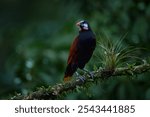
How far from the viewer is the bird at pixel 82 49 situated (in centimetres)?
598

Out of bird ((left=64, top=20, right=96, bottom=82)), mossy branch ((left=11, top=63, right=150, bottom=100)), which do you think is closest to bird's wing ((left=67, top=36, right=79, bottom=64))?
bird ((left=64, top=20, right=96, bottom=82))

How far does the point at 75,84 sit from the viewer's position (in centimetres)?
570

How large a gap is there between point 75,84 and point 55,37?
21.2 ft

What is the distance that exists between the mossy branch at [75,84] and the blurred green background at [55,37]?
18 cm

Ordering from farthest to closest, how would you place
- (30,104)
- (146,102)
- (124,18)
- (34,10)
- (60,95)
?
1. (34,10)
2. (124,18)
3. (146,102)
4. (30,104)
5. (60,95)

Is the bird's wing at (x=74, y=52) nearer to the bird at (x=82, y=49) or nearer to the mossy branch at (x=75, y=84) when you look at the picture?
the bird at (x=82, y=49)

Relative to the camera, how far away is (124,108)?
22.1 ft

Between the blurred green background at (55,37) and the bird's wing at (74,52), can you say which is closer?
the bird's wing at (74,52)

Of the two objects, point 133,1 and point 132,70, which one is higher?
point 133,1

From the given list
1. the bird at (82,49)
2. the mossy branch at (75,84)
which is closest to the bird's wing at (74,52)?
the bird at (82,49)

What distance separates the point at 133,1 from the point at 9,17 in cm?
467

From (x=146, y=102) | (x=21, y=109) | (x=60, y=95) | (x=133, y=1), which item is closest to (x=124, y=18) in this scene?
(x=133, y=1)

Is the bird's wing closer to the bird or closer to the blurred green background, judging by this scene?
the bird

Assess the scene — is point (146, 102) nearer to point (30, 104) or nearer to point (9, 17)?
point (30, 104)
